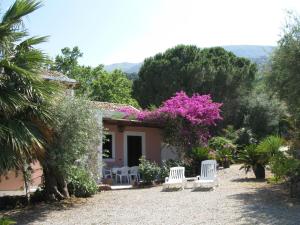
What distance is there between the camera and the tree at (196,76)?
34.5 metres

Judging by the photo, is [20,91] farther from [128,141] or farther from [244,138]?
[244,138]

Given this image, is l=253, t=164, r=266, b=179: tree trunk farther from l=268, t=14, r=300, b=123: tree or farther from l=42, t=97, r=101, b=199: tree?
l=42, t=97, r=101, b=199: tree

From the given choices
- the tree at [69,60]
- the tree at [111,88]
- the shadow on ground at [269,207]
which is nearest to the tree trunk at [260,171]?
the shadow on ground at [269,207]

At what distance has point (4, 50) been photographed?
1095cm

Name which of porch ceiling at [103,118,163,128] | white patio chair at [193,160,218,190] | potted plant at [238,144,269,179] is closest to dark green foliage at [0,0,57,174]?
white patio chair at [193,160,218,190]

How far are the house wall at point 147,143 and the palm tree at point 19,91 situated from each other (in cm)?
915

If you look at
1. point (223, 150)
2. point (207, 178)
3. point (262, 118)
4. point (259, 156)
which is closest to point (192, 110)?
point (259, 156)

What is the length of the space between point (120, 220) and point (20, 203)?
14.0 ft

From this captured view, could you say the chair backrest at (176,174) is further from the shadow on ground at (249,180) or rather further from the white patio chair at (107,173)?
the white patio chair at (107,173)

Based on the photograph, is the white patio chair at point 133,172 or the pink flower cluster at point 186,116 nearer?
the white patio chair at point 133,172

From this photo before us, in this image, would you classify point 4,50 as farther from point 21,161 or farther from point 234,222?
point 234,222

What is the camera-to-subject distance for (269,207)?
11398mm

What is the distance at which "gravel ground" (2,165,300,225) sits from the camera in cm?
1026

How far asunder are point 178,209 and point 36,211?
155 inches
